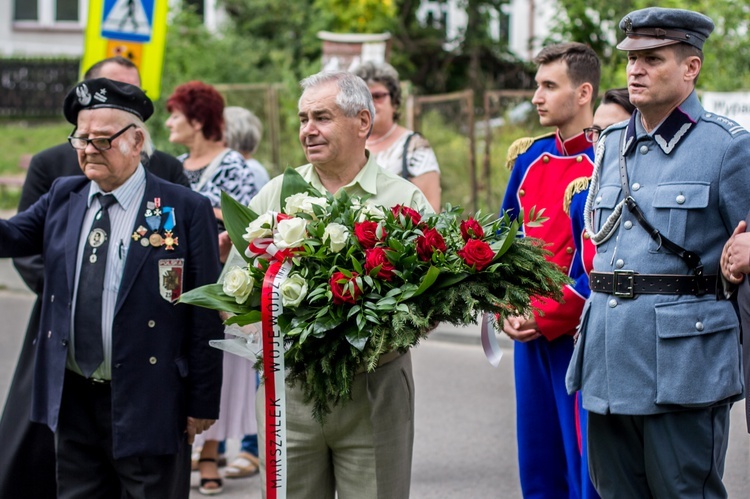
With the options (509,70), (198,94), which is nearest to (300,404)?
(198,94)

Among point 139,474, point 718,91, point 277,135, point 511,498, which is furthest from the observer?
point 277,135

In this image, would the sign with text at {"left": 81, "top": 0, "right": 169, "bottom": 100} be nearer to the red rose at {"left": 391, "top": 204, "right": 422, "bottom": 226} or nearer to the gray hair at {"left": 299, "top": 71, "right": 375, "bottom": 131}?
the gray hair at {"left": 299, "top": 71, "right": 375, "bottom": 131}

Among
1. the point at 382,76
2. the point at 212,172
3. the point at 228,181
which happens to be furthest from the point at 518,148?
the point at 212,172

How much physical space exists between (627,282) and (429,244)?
0.75m

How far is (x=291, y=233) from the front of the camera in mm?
3633

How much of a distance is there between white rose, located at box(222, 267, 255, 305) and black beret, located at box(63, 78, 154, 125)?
1050mm

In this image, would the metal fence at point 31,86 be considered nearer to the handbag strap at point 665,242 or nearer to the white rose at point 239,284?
the white rose at point 239,284

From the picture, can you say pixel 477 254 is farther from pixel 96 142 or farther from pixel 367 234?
pixel 96 142

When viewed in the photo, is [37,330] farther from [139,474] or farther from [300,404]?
[300,404]

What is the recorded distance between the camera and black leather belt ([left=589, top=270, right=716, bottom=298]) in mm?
3734

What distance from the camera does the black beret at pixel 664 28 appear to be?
12.4 feet

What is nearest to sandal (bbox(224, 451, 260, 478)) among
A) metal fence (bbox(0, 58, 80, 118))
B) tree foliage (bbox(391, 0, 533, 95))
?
tree foliage (bbox(391, 0, 533, 95))

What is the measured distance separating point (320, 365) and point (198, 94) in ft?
11.7

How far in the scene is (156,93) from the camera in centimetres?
857
